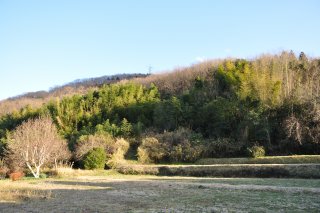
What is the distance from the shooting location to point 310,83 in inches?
1297

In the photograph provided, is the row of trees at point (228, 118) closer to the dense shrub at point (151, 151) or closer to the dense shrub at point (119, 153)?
the dense shrub at point (151, 151)

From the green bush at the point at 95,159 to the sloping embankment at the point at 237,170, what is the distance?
2125mm

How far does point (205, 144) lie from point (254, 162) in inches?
236

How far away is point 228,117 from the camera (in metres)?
33.2

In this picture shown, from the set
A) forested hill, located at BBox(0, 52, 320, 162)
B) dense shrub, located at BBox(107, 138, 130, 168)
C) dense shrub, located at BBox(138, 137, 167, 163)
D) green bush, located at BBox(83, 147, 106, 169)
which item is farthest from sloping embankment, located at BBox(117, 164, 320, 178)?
forested hill, located at BBox(0, 52, 320, 162)

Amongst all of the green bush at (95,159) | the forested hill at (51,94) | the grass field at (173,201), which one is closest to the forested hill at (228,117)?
the green bush at (95,159)

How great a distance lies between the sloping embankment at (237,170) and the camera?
68.8 ft

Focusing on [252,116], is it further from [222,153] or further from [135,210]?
[135,210]

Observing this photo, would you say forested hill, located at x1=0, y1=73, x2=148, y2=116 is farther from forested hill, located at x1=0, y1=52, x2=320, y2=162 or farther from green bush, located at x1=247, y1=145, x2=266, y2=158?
green bush, located at x1=247, y1=145, x2=266, y2=158

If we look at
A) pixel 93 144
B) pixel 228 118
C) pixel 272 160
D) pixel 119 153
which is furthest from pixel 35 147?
pixel 272 160

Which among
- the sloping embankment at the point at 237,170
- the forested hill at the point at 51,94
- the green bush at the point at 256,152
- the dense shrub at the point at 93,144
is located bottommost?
the sloping embankment at the point at 237,170

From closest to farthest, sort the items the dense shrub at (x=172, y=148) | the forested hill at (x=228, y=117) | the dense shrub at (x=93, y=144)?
the forested hill at (x=228, y=117) → the dense shrub at (x=172, y=148) → the dense shrub at (x=93, y=144)

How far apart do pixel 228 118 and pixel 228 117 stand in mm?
92

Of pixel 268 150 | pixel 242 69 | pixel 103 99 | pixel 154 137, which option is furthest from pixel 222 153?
pixel 103 99
